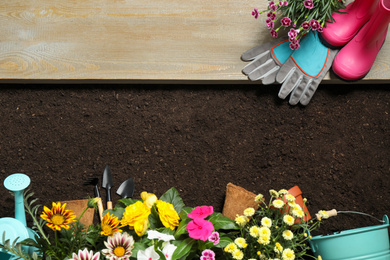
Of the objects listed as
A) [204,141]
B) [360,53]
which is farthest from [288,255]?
[360,53]

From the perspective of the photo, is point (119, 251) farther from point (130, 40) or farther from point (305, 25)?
point (305, 25)

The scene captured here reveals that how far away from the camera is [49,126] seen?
149 centimetres

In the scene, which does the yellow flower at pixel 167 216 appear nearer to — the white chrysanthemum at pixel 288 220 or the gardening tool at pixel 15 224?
the white chrysanthemum at pixel 288 220

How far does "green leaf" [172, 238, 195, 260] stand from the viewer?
1.04m

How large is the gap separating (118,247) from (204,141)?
65 cm

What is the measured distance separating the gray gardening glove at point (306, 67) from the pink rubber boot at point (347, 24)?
0.04 meters

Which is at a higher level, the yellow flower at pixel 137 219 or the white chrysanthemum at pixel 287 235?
the yellow flower at pixel 137 219

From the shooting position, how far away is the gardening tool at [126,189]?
1421 mm

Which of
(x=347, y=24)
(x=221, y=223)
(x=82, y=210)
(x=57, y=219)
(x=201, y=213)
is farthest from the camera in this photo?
(x=347, y=24)

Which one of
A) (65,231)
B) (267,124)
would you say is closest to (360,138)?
(267,124)

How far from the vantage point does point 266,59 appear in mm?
1466

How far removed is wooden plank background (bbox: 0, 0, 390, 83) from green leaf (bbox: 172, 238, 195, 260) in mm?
648

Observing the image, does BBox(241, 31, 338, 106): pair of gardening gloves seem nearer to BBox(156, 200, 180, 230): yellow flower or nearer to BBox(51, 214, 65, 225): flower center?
BBox(156, 200, 180, 230): yellow flower

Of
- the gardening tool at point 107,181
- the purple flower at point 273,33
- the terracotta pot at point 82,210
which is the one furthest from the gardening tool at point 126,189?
the purple flower at point 273,33
